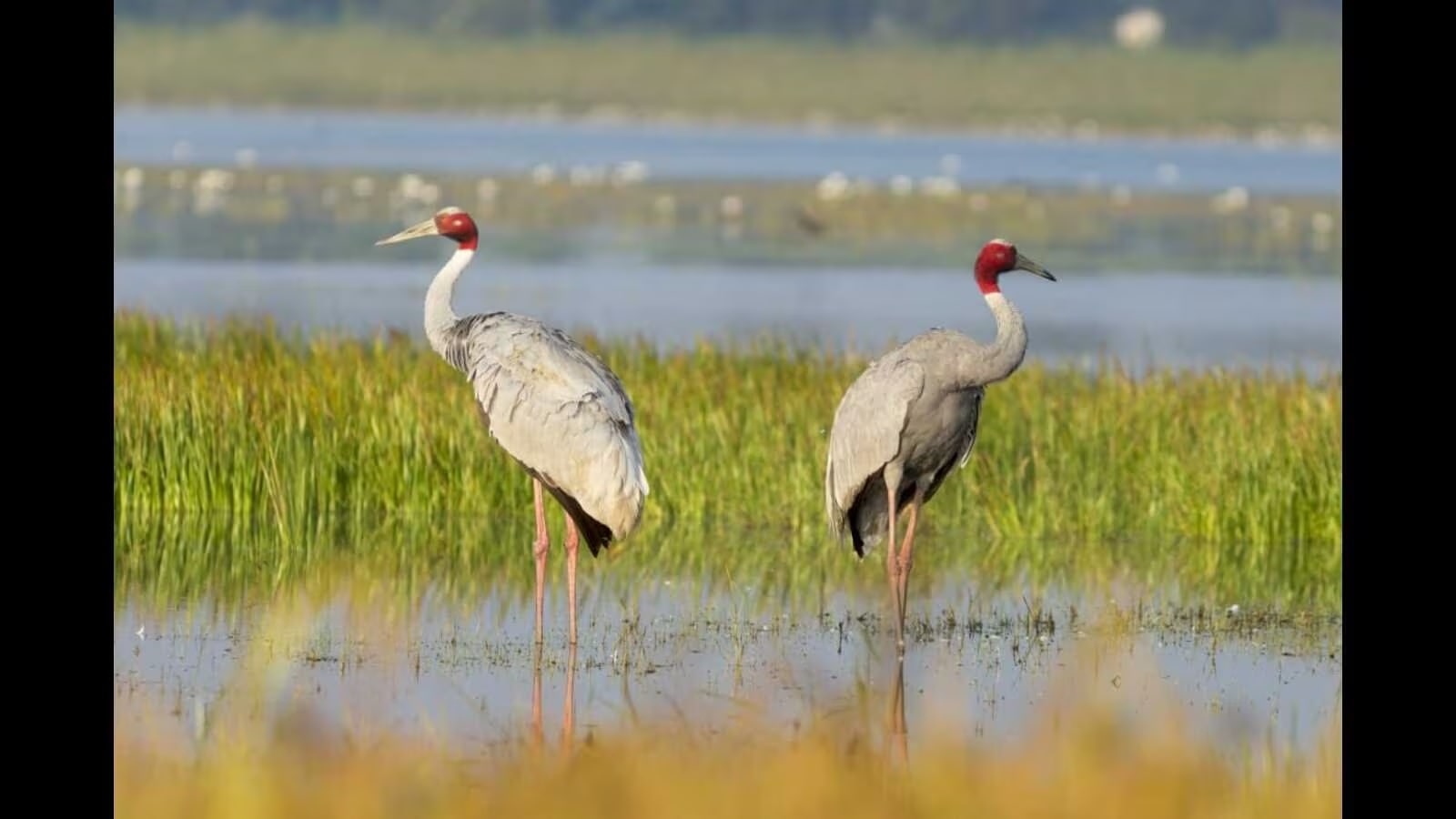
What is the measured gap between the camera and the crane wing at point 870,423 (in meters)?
10.7

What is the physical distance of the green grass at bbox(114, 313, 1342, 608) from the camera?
12414 mm

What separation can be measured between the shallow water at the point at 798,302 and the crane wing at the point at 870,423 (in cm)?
1299

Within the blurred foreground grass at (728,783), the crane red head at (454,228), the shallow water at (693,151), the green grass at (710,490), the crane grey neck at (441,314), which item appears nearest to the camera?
the blurred foreground grass at (728,783)

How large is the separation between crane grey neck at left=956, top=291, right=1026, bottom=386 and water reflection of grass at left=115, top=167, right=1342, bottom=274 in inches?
1012

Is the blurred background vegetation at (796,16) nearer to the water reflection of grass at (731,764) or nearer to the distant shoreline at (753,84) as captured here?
the distant shoreline at (753,84)

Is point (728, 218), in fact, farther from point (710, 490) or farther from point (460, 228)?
point (460, 228)

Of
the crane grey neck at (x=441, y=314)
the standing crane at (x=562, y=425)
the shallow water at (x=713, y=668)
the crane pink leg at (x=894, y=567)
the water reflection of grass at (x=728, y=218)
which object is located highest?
the water reflection of grass at (x=728, y=218)

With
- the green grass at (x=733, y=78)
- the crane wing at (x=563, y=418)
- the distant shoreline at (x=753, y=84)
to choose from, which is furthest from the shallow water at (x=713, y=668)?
the green grass at (x=733, y=78)

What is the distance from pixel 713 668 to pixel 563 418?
122cm

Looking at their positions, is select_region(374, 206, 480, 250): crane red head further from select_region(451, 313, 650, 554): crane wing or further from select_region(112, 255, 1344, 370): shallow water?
select_region(112, 255, 1344, 370): shallow water
